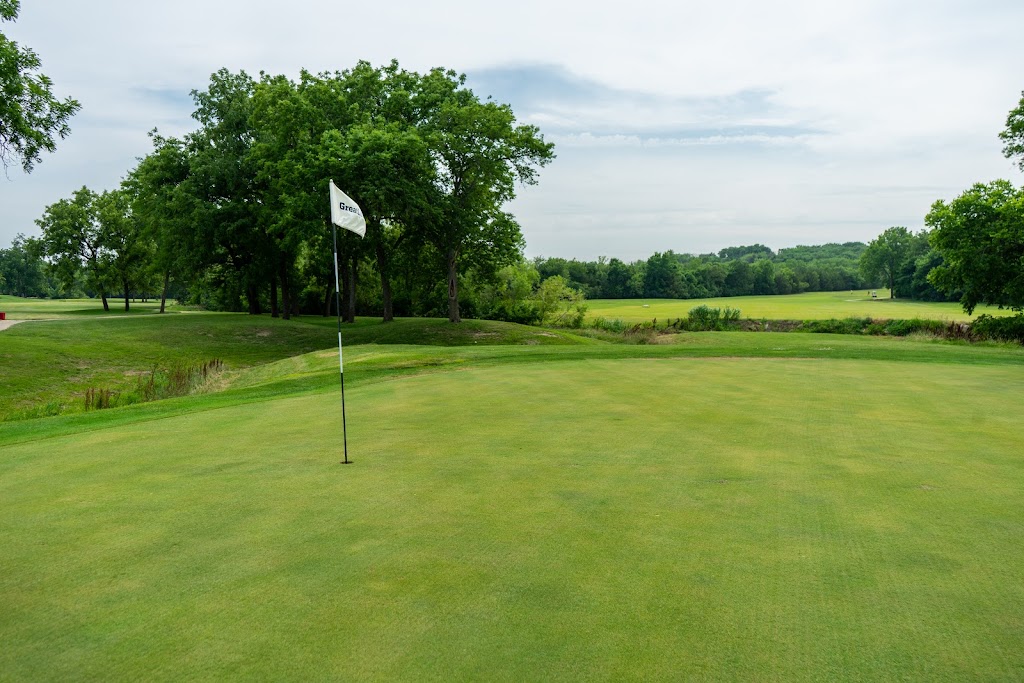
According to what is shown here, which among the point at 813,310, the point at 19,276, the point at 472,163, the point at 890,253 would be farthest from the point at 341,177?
the point at 19,276

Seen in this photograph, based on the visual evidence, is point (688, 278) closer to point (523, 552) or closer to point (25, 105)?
point (25, 105)

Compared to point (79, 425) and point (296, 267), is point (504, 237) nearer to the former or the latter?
point (296, 267)

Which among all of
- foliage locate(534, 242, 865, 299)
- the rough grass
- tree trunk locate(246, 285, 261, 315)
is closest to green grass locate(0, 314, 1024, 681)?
the rough grass

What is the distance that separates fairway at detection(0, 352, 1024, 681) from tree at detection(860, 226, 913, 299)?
106067 millimetres

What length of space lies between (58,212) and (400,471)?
6473 centimetres

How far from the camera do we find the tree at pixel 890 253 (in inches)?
3969

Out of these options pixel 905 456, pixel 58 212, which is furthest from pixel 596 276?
pixel 905 456

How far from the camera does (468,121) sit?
120 ft

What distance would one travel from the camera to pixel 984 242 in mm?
33781

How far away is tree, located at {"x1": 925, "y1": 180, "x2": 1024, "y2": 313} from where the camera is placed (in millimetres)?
32844

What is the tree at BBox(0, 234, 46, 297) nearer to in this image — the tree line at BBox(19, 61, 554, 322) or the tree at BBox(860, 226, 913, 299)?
the tree line at BBox(19, 61, 554, 322)

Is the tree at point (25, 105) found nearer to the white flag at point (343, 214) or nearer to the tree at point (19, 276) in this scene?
the white flag at point (343, 214)

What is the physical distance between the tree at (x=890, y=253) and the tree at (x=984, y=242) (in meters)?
72.1

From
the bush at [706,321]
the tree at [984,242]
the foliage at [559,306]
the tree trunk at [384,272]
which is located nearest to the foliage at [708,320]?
the bush at [706,321]
